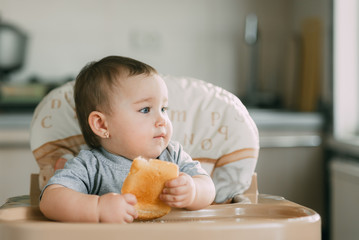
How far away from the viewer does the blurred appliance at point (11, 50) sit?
93.9 inches

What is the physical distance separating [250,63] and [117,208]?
2.15 meters

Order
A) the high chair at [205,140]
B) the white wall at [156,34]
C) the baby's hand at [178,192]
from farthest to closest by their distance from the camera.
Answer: the white wall at [156,34] → the high chair at [205,140] → the baby's hand at [178,192]

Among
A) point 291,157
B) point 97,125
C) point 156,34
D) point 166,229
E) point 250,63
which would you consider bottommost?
point 291,157

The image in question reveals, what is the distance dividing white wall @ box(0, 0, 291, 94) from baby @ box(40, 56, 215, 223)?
168 centimetres

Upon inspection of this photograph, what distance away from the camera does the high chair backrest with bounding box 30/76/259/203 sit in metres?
1.13

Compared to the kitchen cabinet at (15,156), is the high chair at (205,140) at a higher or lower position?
higher

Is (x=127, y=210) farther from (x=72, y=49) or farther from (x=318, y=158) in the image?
(x=72, y=49)

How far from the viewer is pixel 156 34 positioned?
107 inches

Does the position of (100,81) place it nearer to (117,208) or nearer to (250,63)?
(117,208)

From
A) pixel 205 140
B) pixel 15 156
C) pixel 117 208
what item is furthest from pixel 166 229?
pixel 15 156

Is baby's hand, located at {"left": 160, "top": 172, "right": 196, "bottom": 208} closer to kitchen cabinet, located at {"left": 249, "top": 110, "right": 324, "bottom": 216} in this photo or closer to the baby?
the baby

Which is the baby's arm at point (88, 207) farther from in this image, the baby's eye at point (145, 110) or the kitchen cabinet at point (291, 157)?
the kitchen cabinet at point (291, 157)

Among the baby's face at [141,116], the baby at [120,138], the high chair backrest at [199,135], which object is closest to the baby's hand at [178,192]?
the baby at [120,138]

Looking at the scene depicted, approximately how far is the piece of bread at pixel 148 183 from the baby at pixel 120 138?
0.01m
